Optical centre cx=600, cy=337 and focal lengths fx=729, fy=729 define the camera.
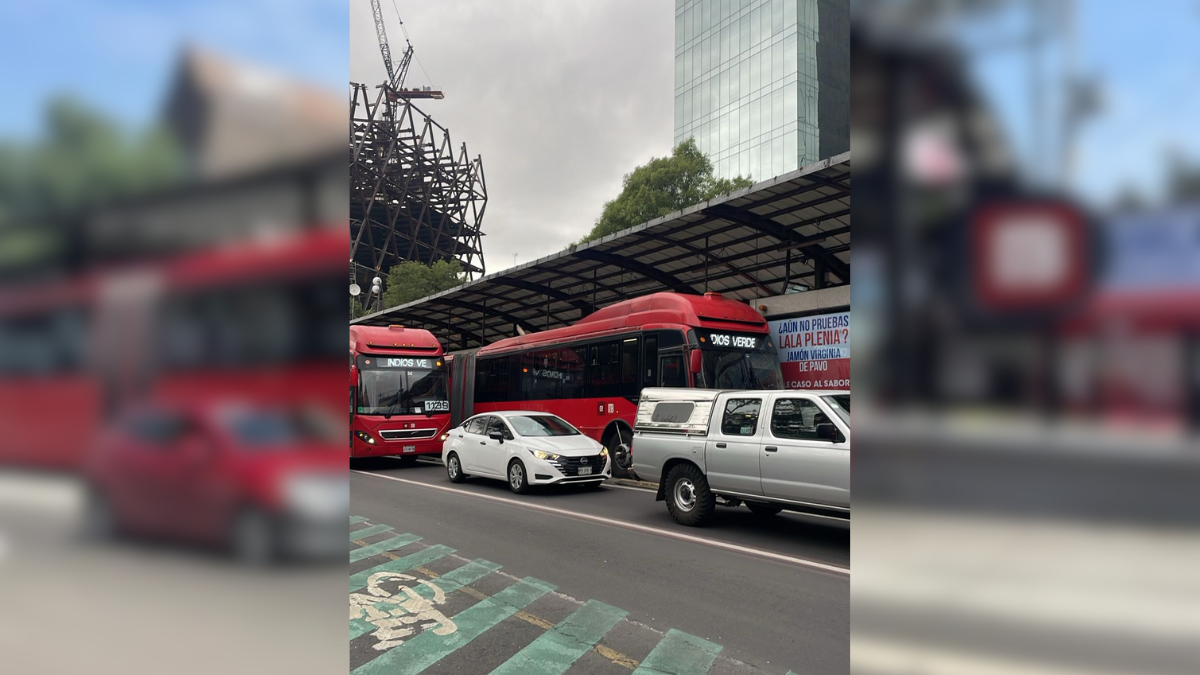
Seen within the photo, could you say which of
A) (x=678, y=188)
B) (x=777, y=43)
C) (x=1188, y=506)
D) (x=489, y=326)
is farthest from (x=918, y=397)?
(x=777, y=43)

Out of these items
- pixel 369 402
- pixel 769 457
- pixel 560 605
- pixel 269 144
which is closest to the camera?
pixel 269 144

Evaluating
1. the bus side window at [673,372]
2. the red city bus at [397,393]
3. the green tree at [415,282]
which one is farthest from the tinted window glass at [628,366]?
the green tree at [415,282]

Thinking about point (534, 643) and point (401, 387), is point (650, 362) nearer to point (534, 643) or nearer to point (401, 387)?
point (401, 387)

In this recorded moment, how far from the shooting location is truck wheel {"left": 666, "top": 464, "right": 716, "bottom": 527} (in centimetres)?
865

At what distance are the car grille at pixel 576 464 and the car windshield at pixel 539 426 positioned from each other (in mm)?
953

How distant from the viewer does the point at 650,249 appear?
57.4 feet

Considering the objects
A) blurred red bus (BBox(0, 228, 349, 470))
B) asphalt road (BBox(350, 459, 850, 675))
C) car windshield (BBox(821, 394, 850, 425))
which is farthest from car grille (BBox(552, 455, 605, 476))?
blurred red bus (BBox(0, 228, 349, 470))

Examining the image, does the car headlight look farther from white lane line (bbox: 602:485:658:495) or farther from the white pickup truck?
white lane line (bbox: 602:485:658:495)

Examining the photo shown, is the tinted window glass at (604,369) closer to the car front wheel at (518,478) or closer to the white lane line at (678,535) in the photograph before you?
the car front wheel at (518,478)

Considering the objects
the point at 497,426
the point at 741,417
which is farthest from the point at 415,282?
the point at 741,417

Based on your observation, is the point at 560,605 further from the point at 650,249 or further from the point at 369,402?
the point at 650,249

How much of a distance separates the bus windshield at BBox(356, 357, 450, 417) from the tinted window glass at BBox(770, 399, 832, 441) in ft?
34.7

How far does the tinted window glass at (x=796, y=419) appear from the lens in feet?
25.1

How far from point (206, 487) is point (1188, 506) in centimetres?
136
